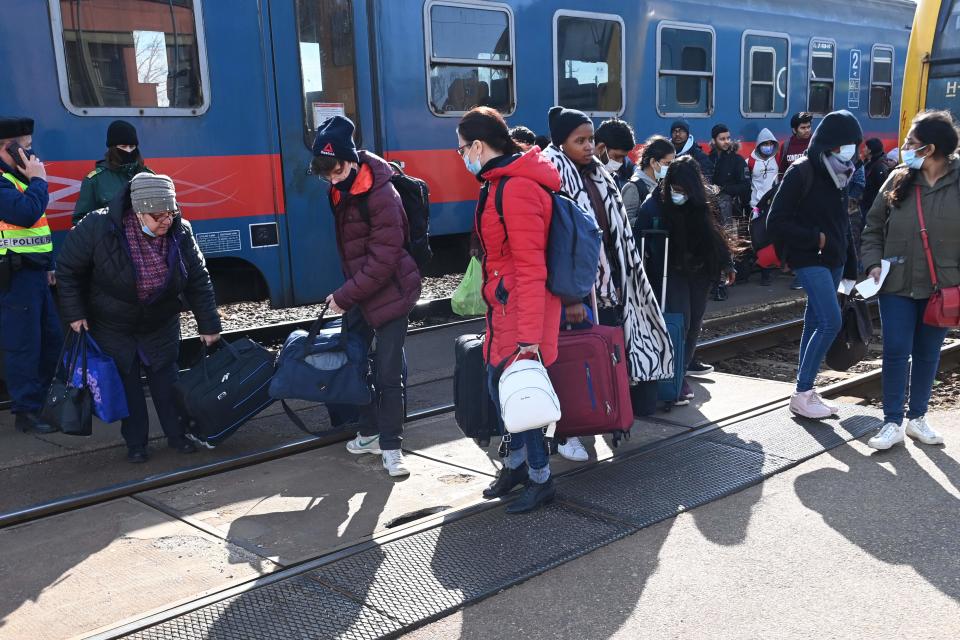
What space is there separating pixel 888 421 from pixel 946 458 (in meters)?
0.33

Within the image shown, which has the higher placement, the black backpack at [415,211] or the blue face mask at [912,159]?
the blue face mask at [912,159]

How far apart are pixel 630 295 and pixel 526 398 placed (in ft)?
4.60

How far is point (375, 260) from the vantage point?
4.48 metres

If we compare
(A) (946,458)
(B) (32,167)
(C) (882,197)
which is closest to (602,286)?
(C) (882,197)

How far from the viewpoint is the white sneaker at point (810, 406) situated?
17.7 ft

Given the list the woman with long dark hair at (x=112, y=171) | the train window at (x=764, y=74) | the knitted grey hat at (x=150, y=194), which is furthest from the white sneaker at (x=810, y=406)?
the train window at (x=764, y=74)

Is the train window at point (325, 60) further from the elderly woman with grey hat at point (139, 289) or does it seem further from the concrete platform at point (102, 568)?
the concrete platform at point (102, 568)

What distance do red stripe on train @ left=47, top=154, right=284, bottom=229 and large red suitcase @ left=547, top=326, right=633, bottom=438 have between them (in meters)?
3.44

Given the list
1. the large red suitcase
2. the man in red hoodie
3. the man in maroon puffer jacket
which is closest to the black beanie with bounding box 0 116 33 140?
the man in maroon puffer jacket

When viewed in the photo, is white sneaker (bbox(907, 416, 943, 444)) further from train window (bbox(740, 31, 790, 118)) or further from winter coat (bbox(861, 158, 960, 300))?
train window (bbox(740, 31, 790, 118))

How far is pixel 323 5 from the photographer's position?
7.21 m

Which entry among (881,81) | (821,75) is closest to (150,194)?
(821,75)

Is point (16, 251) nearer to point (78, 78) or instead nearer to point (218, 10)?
point (78, 78)

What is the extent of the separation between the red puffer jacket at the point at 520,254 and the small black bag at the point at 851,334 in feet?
7.56
